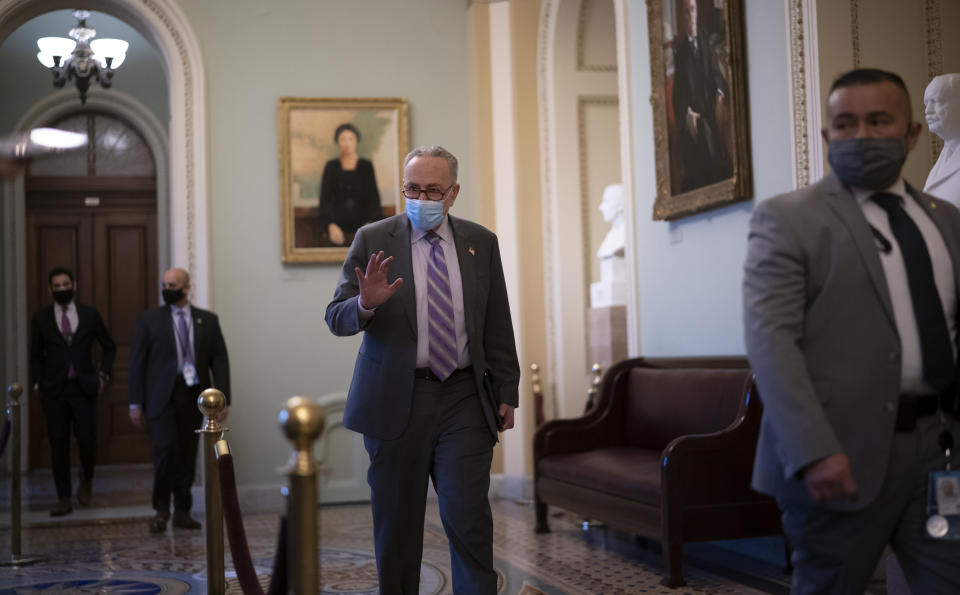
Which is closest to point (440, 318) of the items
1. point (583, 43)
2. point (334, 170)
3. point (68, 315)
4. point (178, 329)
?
point (178, 329)

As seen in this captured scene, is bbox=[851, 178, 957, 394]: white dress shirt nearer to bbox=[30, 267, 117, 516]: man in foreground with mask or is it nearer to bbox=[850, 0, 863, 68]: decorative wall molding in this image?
bbox=[850, 0, 863, 68]: decorative wall molding

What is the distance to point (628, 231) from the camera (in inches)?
274

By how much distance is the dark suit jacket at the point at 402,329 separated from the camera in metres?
3.22

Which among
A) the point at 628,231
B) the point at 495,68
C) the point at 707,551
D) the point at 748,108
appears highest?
the point at 495,68

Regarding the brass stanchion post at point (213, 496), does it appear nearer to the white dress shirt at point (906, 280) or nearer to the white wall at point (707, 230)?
the white dress shirt at point (906, 280)

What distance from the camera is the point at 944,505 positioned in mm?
2066

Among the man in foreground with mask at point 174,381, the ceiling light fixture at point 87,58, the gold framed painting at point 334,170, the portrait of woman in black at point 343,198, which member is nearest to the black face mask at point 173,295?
the man in foreground with mask at point 174,381

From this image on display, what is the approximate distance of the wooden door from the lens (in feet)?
36.7

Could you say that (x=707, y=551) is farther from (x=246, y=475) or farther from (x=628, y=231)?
(x=246, y=475)

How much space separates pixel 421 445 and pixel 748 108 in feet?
10.1

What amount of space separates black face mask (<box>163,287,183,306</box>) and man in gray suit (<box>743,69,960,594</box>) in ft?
18.6

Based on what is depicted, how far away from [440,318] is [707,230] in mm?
3025

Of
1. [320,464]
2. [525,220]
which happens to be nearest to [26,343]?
[525,220]

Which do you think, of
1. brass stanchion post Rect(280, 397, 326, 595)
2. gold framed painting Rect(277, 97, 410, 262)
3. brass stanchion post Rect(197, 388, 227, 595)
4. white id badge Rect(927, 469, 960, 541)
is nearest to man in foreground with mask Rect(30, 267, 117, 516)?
gold framed painting Rect(277, 97, 410, 262)
